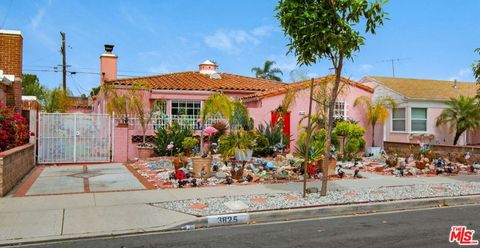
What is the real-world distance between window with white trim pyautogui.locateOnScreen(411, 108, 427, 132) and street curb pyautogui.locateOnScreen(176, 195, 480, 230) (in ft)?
43.1

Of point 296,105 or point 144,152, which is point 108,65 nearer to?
point 144,152

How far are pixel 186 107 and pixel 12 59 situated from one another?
762 centimetres

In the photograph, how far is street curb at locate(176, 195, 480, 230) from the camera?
26.5 ft

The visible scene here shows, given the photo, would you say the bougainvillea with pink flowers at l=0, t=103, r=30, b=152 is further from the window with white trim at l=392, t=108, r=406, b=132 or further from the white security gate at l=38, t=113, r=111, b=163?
the window with white trim at l=392, t=108, r=406, b=132

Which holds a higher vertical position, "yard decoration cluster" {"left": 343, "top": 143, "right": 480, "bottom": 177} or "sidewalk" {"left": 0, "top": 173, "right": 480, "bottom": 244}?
"yard decoration cluster" {"left": 343, "top": 143, "right": 480, "bottom": 177}

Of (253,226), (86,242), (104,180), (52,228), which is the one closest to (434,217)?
(253,226)

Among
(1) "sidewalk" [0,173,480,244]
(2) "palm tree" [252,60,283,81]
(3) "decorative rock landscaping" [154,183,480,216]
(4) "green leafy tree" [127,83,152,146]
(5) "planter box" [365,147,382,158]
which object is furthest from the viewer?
(2) "palm tree" [252,60,283,81]

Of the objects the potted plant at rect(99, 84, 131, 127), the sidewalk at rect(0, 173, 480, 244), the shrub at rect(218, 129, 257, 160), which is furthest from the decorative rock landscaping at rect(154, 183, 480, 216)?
the potted plant at rect(99, 84, 131, 127)

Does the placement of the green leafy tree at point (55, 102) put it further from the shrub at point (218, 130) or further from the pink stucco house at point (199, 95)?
the shrub at point (218, 130)

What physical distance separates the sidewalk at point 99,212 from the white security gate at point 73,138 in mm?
6693

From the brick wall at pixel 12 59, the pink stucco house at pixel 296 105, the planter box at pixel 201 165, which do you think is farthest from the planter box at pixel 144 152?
the planter box at pixel 201 165

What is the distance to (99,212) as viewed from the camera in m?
8.29

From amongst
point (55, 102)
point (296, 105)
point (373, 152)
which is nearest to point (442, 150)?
point (373, 152)

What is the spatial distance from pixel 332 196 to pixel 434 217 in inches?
87.6
